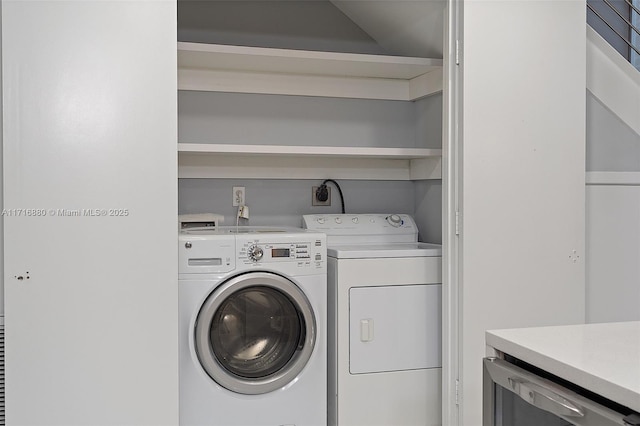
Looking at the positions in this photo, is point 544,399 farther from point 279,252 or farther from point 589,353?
point 279,252

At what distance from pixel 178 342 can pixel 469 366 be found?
1188 mm

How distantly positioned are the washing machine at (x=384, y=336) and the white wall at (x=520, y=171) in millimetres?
263

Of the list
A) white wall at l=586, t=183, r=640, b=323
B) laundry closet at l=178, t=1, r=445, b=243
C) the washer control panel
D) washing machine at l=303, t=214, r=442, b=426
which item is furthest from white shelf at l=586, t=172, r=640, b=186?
the washer control panel

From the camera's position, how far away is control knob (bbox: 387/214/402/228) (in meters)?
3.37

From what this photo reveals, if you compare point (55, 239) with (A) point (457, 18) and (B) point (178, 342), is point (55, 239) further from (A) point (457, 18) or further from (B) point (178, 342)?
(A) point (457, 18)

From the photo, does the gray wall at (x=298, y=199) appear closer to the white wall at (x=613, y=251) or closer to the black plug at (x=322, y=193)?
the black plug at (x=322, y=193)

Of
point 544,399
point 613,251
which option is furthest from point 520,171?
point 544,399

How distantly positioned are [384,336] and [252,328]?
0.60 meters

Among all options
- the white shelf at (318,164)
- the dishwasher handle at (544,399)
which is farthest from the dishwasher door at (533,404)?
the white shelf at (318,164)

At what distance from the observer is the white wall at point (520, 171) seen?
103 inches

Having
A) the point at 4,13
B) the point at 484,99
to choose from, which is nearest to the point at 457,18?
the point at 484,99

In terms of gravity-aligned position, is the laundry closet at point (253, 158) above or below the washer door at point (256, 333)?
above

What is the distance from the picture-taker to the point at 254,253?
2605mm

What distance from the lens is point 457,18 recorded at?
104 inches
